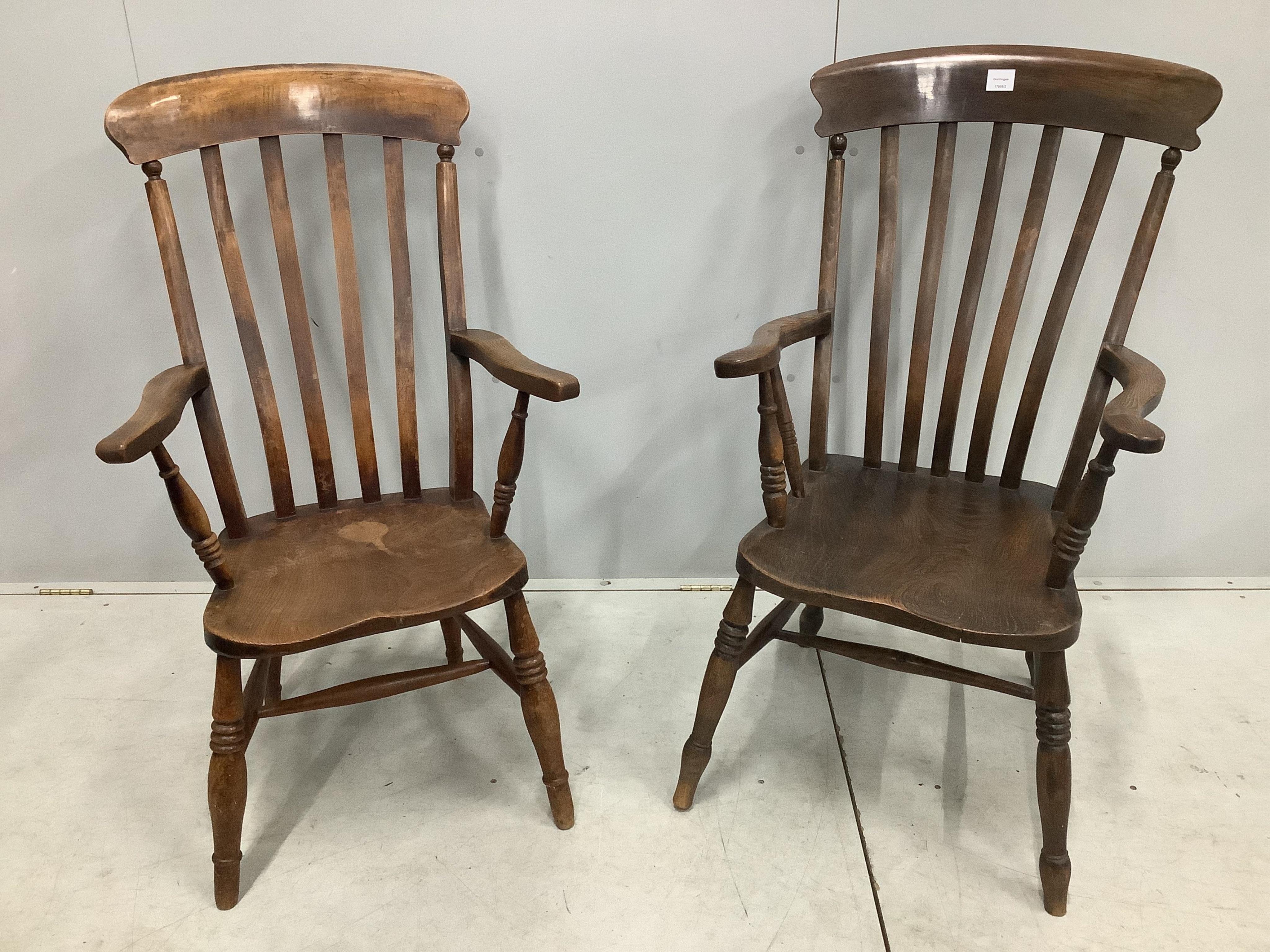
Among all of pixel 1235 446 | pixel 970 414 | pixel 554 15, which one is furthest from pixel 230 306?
pixel 1235 446

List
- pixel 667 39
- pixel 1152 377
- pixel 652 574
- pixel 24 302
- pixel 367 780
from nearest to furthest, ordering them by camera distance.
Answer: pixel 1152 377 < pixel 367 780 < pixel 667 39 < pixel 24 302 < pixel 652 574

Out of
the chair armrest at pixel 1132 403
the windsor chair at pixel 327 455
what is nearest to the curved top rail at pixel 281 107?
the windsor chair at pixel 327 455

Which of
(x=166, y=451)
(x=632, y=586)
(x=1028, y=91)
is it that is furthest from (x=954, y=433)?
(x=166, y=451)

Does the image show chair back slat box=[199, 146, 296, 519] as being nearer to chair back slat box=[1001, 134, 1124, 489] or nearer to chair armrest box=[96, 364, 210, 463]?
chair armrest box=[96, 364, 210, 463]

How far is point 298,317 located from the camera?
142 cm

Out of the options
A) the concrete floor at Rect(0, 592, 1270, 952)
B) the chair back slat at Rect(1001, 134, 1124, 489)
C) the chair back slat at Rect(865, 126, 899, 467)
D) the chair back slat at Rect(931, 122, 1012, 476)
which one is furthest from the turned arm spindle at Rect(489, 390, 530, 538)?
the chair back slat at Rect(1001, 134, 1124, 489)

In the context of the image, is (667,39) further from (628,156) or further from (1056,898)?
(1056,898)

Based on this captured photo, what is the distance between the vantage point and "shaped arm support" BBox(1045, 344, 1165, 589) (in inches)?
38.4

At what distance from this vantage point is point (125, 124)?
1.27 m

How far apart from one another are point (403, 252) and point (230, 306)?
1.91 feet

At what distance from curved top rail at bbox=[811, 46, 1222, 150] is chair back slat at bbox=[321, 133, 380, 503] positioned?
82cm

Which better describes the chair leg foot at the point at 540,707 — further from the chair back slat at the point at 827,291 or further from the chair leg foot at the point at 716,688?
the chair back slat at the point at 827,291

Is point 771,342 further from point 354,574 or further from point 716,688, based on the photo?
point 354,574

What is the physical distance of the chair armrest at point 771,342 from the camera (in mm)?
1164
